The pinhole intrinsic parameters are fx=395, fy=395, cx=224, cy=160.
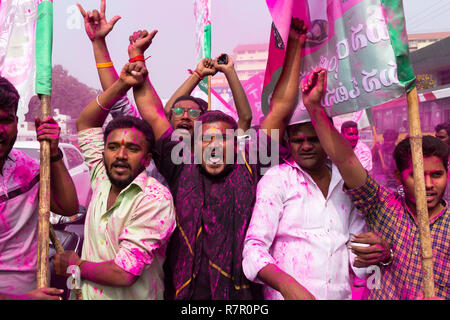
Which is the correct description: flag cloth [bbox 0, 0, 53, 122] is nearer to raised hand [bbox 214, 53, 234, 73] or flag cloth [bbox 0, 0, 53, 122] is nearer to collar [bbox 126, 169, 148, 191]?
collar [bbox 126, 169, 148, 191]

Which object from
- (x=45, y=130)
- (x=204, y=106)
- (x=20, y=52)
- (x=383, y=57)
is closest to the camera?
(x=383, y=57)

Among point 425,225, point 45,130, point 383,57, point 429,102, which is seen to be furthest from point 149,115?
point 429,102

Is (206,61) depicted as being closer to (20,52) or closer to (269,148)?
(269,148)

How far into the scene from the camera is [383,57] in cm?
200

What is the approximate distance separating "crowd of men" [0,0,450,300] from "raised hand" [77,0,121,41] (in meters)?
0.44

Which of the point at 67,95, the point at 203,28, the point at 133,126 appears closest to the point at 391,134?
the point at 203,28

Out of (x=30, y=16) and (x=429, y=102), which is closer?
(x=30, y=16)

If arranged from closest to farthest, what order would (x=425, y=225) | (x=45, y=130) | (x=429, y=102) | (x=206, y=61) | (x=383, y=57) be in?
(x=425, y=225)
(x=383, y=57)
(x=45, y=130)
(x=206, y=61)
(x=429, y=102)

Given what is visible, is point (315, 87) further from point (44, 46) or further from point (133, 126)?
point (44, 46)

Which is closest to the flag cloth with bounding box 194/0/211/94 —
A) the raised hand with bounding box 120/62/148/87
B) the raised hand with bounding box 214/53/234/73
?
the raised hand with bounding box 214/53/234/73

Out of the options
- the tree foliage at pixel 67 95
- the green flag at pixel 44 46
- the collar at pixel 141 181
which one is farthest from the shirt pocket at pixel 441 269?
the tree foliage at pixel 67 95

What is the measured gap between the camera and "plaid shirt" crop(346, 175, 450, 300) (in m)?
2.01

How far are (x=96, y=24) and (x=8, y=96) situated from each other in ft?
2.78

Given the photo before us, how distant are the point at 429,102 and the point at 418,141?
30.3ft
